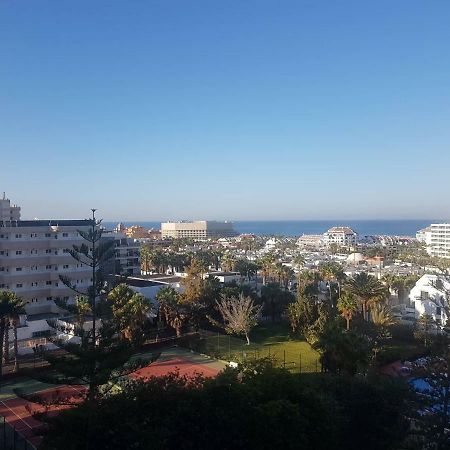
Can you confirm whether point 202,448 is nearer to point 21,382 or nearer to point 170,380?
point 170,380

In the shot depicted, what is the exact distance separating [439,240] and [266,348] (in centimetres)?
9963

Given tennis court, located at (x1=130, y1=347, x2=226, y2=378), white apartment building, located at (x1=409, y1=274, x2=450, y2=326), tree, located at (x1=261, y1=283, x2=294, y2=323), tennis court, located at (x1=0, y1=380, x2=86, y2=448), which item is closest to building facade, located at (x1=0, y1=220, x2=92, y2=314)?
tennis court, located at (x1=130, y1=347, x2=226, y2=378)

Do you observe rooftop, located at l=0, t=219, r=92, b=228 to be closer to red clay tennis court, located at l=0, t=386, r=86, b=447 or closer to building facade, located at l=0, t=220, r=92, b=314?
building facade, located at l=0, t=220, r=92, b=314

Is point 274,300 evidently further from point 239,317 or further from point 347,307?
point 347,307

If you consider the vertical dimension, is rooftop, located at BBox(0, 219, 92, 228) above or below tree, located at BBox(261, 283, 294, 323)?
above

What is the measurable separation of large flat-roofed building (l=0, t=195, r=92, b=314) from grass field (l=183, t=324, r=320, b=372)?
14.7 m

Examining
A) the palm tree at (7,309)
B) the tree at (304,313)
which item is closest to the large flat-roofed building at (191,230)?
the tree at (304,313)

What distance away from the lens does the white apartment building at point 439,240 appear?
112 metres

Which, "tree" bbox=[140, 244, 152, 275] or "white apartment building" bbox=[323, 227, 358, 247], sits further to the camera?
"white apartment building" bbox=[323, 227, 358, 247]

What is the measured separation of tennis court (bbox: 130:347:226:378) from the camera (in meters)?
26.0

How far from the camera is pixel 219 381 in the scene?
14.5 m

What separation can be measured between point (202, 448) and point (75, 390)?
13133mm

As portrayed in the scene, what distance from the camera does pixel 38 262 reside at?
39812 mm

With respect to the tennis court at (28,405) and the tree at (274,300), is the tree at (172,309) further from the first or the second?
the tennis court at (28,405)
